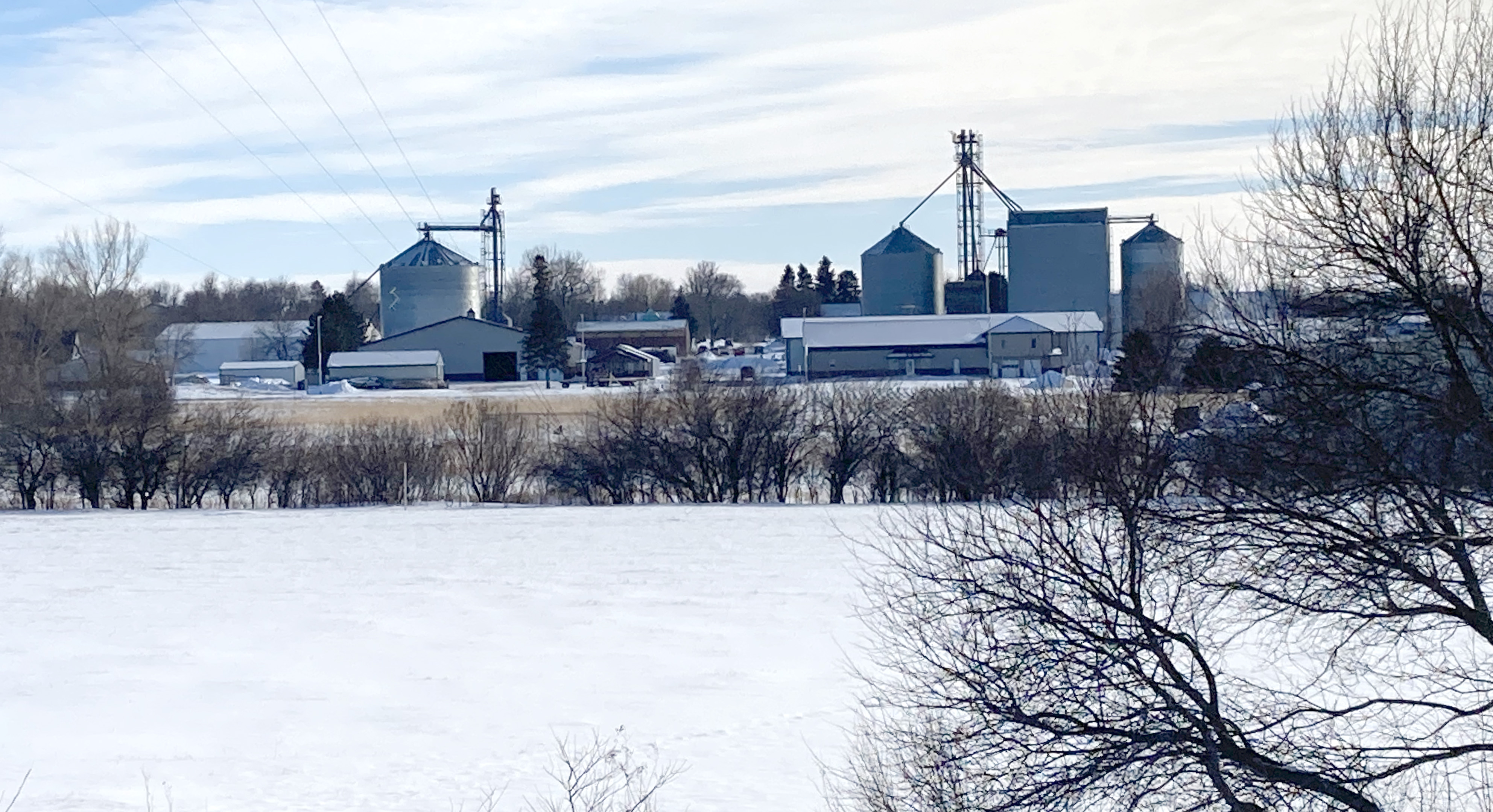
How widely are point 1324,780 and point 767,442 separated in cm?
3273

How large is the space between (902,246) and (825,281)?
1660 inches

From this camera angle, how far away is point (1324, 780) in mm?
8250

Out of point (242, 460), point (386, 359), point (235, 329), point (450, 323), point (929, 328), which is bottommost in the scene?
point (242, 460)

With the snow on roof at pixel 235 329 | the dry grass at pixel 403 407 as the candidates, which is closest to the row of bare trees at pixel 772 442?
the dry grass at pixel 403 407

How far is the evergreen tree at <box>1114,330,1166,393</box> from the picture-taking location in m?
11.2

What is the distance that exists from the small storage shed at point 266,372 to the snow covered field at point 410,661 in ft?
172

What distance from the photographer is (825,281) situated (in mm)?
133375

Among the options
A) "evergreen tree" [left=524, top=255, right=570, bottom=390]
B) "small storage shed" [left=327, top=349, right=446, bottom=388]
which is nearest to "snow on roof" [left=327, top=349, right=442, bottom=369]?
"small storage shed" [left=327, top=349, right=446, bottom=388]

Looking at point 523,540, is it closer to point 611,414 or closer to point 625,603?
point 625,603

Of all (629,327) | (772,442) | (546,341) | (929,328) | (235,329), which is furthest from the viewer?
(235,329)

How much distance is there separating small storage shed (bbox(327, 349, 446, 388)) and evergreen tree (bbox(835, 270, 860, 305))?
179 ft

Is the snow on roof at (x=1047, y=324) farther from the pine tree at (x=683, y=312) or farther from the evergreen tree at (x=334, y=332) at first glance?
the pine tree at (x=683, y=312)

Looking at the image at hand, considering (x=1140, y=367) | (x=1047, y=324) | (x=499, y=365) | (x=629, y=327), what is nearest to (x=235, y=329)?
(x=629, y=327)

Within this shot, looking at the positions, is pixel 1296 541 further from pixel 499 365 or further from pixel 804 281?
pixel 804 281
